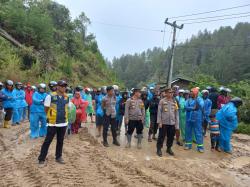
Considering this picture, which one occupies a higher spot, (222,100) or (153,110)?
(222,100)

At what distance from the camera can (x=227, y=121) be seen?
9.66 m

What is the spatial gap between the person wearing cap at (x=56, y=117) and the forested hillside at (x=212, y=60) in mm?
39360

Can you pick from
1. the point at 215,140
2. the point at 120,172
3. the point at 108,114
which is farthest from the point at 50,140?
the point at 215,140

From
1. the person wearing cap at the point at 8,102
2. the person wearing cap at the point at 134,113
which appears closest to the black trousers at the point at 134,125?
the person wearing cap at the point at 134,113

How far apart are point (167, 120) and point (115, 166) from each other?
223 centimetres

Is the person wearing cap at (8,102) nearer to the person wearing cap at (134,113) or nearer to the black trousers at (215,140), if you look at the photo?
the person wearing cap at (134,113)

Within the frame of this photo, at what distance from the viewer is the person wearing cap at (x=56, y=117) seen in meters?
7.03

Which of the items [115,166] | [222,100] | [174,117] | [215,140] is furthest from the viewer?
[222,100]

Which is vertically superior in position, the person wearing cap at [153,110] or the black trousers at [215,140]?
the person wearing cap at [153,110]

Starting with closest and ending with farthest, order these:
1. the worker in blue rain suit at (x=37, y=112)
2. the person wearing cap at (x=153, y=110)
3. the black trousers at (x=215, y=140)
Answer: the black trousers at (x=215, y=140) → the worker in blue rain suit at (x=37, y=112) → the person wearing cap at (x=153, y=110)

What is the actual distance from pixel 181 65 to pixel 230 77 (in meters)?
21.2

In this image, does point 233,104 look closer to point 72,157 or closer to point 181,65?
point 72,157

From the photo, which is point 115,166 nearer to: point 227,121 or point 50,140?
point 50,140

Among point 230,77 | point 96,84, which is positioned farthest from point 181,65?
point 96,84
